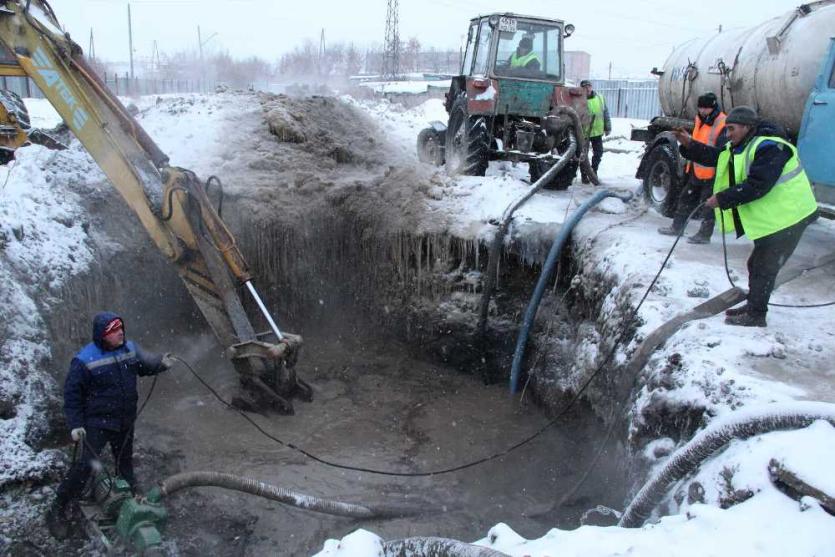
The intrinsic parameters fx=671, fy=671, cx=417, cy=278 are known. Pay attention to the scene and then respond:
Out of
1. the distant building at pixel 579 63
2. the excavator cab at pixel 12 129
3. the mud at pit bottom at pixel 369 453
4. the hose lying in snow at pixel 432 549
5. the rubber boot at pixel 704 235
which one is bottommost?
the mud at pit bottom at pixel 369 453

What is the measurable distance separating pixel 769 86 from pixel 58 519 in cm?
807

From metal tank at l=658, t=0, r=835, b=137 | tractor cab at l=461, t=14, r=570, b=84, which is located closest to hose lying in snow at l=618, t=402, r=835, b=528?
metal tank at l=658, t=0, r=835, b=137

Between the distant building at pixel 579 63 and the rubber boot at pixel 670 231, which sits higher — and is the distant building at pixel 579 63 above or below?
above

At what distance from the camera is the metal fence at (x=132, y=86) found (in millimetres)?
25391

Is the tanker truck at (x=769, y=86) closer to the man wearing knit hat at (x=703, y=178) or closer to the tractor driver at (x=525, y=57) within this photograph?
the man wearing knit hat at (x=703, y=178)

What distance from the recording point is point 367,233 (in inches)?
344

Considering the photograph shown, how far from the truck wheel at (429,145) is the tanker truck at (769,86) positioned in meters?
3.61

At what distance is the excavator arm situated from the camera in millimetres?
6020

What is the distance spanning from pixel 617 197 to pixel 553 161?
4.57 feet

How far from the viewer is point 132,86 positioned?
1310 inches

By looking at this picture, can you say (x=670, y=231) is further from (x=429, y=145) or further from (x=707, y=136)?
(x=429, y=145)

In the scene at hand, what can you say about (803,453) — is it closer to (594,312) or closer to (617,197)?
(594,312)

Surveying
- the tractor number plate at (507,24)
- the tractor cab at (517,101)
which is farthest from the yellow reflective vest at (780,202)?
the tractor number plate at (507,24)

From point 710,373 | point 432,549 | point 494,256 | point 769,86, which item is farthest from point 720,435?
point 769,86
